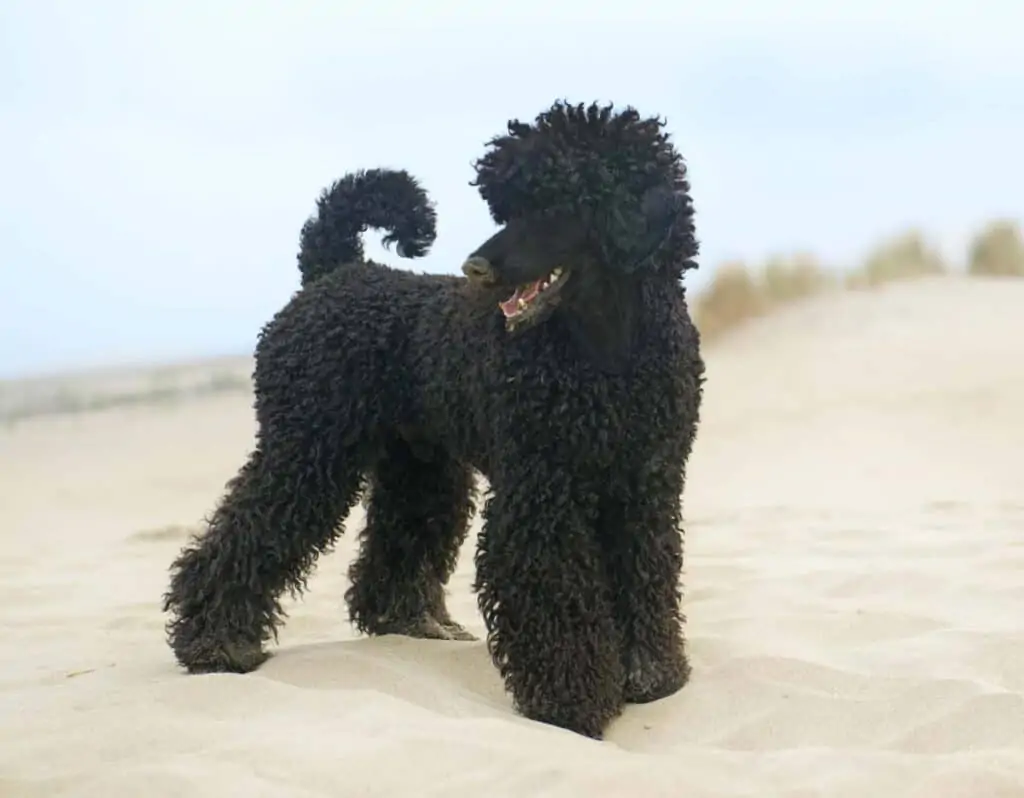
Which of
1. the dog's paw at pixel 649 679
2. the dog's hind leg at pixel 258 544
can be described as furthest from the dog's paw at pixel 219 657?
the dog's paw at pixel 649 679

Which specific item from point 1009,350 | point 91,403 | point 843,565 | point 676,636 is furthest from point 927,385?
point 91,403

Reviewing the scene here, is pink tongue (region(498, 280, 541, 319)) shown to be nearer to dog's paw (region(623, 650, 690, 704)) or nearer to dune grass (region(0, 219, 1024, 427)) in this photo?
dog's paw (region(623, 650, 690, 704))

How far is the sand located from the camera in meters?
2.68

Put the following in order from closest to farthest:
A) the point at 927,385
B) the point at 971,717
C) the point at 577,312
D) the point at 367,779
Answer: the point at 367,779, the point at 971,717, the point at 577,312, the point at 927,385

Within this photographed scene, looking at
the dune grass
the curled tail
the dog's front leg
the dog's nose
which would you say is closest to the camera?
the dog's nose

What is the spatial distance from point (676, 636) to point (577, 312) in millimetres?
1096

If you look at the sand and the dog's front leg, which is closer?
the sand

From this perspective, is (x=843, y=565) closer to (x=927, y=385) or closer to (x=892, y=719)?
(x=892, y=719)

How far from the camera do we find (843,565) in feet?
16.7

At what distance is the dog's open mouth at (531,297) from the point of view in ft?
10.5

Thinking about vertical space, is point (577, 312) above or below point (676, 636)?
above

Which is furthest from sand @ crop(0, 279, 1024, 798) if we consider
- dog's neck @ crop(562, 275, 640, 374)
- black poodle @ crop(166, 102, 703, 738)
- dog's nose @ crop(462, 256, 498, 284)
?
dog's nose @ crop(462, 256, 498, 284)

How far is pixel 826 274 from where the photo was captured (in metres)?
11.7

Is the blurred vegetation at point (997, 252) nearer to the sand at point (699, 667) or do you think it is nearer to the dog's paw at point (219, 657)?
the sand at point (699, 667)
